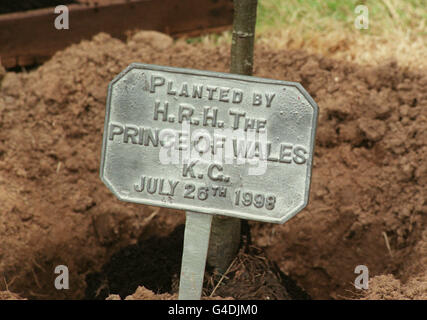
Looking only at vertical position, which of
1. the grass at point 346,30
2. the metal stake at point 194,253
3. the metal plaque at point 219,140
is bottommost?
the metal stake at point 194,253

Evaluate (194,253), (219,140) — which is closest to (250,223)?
(194,253)

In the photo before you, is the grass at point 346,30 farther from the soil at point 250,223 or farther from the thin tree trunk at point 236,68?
the thin tree trunk at point 236,68

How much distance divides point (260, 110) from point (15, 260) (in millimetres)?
1328

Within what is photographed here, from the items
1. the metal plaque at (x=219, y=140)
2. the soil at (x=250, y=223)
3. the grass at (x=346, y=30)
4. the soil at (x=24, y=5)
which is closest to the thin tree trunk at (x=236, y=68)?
the soil at (x=250, y=223)

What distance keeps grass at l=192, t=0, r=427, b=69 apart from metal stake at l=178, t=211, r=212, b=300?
1583mm

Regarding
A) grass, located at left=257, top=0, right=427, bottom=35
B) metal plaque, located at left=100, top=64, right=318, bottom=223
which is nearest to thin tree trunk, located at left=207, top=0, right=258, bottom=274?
metal plaque, located at left=100, top=64, right=318, bottom=223

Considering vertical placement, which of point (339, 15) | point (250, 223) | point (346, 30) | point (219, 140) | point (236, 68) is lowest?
point (250, 223)

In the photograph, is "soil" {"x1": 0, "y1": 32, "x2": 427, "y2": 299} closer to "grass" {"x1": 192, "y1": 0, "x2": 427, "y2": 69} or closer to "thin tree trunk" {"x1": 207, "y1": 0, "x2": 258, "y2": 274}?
"thin tree trunk" {"x1": 207, "y1": 0, "x2": 258, "y2": 274}

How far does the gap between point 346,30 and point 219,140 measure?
1.93 metres

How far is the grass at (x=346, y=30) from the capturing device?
325cm

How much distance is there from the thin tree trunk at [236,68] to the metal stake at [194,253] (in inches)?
14.7

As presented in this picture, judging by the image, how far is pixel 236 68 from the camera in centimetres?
228

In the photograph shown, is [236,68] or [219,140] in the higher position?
[236,68]

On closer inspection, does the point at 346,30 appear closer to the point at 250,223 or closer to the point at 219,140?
the point at 250,223
